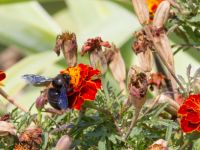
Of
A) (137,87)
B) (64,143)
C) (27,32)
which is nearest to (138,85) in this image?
(137,87)

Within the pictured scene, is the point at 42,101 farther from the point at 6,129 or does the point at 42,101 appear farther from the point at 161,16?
the point at 161,16

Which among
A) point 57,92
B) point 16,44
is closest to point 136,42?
point 57,92

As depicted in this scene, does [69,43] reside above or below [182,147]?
above

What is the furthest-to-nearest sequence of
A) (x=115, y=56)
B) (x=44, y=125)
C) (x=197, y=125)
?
(x=115, y=56)
(x=44, y=125)
(x=197, y=125)

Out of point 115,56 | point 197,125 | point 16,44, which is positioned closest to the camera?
point 197,125

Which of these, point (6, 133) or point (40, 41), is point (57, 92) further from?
point (40, 41)

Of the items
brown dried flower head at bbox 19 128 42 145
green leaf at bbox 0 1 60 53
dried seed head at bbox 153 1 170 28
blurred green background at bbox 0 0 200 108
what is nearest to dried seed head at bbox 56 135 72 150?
brown dried flower head at bbox 19 128 42 145
